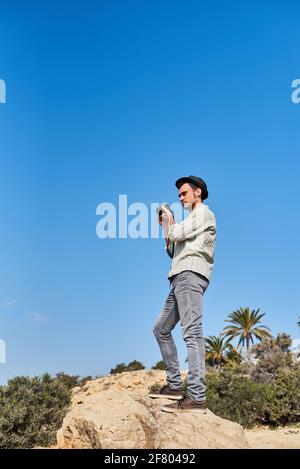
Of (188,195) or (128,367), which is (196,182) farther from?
(128,367)

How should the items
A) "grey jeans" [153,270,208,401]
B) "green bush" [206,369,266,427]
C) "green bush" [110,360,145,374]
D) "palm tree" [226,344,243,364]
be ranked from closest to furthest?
"grey jeans" [153,270,208,401], "green bush" [206,369,266,427], "green bush" [110,360,145,374], "palm tree" [226,344,243,364]

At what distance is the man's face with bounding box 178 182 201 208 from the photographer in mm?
5922

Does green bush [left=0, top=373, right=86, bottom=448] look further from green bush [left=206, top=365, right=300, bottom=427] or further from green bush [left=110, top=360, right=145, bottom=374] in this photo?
green bush [left=110, top=360, right=145, bottom=374]

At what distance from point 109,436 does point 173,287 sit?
171 cm

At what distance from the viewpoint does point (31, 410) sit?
13438 mm

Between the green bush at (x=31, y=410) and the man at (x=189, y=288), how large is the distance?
7954mm

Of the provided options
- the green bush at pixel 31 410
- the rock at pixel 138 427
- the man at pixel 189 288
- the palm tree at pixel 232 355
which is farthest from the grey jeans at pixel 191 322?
the palm tree at pixel 232 355

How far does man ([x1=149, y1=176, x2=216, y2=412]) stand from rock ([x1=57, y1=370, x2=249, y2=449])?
18 centimetres

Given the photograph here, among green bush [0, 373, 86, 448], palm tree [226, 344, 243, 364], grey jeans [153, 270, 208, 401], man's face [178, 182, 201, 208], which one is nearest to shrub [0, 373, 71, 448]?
green bush [0, 373, 86, 448]

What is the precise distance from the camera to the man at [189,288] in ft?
17.7

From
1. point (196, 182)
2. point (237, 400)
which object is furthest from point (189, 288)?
point (237, 400)

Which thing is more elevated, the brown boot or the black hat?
the black hat
